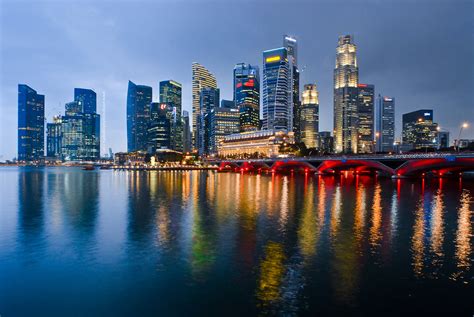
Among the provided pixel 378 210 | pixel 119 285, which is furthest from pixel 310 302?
pixel 378 210

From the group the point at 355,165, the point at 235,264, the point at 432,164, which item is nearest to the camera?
the point at 235,264

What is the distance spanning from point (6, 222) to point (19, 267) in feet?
47.1

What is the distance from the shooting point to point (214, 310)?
428 inches

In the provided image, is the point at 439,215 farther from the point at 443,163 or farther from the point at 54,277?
the point at 443,163

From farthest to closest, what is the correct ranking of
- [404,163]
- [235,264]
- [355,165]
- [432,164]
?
[355,165] < [404,163] < [432,164] < [235,264]

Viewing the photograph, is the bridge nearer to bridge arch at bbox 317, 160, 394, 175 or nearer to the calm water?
bridge arch at bbox 317, 160, 394, 175

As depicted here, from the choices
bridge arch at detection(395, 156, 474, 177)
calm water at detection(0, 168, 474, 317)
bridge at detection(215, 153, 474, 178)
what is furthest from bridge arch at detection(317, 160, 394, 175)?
calm water at detection(0, 168, 474, 317)

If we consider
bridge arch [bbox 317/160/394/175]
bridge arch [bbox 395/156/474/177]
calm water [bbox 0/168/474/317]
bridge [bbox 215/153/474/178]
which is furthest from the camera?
bridge arch [bbox 317/160/394/175]

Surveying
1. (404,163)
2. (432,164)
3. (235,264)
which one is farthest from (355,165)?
(235,264)

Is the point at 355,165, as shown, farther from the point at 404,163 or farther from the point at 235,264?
the point at 235,264

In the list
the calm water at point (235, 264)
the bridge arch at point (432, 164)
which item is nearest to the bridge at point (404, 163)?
the bridge arch at point (432, 164)

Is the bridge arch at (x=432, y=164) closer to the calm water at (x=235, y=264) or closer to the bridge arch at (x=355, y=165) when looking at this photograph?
the bridge arch at (x=355, y=165)

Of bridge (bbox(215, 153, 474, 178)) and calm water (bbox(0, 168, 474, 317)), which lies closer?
calm water (bbox(0, 168, 474, 317))

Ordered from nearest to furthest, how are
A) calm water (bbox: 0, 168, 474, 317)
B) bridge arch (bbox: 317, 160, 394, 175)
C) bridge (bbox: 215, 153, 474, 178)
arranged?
calm water (bbox: 0, 168, 474, 317)
bridge (bbox: 215, 153, 474, 178)
bridge arch (bbox: 317, 160, 394, 175)
